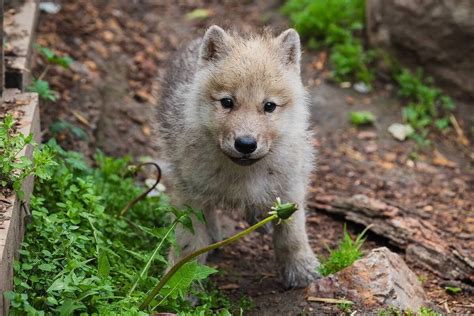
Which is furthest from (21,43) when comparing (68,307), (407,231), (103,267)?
(407,231)

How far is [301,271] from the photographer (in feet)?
17.9

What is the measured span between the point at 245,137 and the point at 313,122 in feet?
12.1

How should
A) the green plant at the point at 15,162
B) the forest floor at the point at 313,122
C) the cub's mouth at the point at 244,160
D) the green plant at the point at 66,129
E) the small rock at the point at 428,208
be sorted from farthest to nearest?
the small rock at the point at 428,208
the green plant at the point at 66,129
the forest floor at the point at 313,122
the cub's mouth at the point at 244,160
the green plant at the point at 15,162

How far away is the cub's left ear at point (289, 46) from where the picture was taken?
5.14m

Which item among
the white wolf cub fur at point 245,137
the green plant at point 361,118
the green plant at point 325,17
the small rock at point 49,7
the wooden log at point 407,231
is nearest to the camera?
the white wolf cub fur at point 245,137

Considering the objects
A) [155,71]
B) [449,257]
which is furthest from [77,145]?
[449,257]

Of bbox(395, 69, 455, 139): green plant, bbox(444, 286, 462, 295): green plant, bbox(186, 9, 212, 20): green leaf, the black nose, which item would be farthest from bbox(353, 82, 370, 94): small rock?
the black nose

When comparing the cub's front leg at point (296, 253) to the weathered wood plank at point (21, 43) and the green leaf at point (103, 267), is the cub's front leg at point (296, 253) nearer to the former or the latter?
the green leaf at point (103, 267)

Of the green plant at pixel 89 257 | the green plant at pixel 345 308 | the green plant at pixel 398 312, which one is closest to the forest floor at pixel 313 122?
the green plant at pixel 345 308

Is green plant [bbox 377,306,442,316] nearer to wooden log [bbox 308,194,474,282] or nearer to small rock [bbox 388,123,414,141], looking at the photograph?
wooden log [bbox 308,194,474,282]

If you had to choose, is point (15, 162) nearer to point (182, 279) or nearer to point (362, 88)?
point (182, 279)

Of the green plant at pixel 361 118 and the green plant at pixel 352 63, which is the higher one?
the green plant at pixel 352 63

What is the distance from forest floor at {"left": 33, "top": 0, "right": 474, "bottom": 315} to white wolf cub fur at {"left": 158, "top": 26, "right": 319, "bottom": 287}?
0.49 metres

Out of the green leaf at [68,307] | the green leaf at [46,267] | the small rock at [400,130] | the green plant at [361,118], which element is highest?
the green plant at [361,118]
